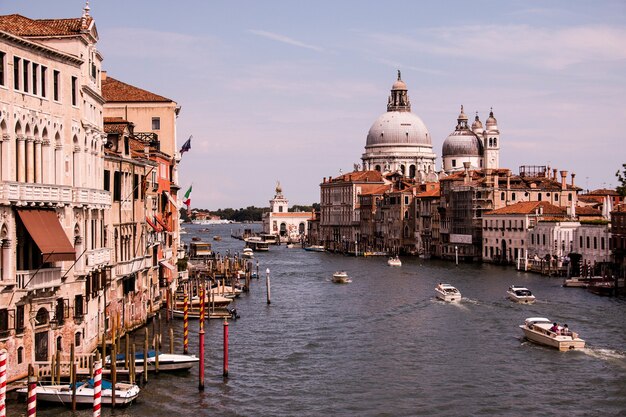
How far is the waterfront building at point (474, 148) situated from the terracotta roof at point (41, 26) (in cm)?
10137

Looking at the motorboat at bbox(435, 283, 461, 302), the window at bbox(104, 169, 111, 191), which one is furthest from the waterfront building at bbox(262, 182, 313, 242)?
the window at bbox(104, 169, 111, 191)

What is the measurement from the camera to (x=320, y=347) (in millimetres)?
33219

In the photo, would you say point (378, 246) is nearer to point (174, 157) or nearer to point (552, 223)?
point (552, 223)

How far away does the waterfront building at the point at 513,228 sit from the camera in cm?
7281

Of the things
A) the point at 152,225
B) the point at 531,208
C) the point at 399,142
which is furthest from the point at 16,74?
the point at 399,142

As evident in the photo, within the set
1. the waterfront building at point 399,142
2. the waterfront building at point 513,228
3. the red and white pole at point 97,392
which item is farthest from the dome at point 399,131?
the red and white pole at point 97,392

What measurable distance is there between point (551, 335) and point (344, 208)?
90.4 metres

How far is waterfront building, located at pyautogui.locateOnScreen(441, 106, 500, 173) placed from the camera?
4970 inches

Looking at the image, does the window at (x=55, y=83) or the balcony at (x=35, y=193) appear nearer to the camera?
the balcony at (x=35, y=193)

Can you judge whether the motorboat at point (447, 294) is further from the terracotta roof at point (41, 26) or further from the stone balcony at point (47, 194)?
the terracotta roof at point (41, 26)

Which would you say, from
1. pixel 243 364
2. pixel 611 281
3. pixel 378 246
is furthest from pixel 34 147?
pixel 378 246

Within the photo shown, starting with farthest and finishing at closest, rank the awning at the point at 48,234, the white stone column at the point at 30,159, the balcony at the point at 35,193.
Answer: the white stone column at the point at 30,159, the awning at the point at 48,234, the balcony at the point at 35,193

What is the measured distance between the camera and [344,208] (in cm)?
12294

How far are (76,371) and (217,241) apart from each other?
414ft
